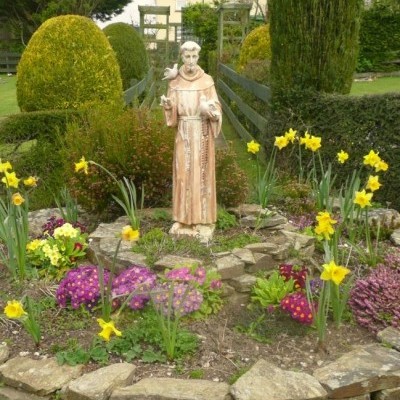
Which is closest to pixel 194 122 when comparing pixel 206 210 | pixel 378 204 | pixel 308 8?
pixel 206 210

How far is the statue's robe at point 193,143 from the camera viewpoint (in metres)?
4.48

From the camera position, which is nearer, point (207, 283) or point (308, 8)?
Answer: point (207, 283)

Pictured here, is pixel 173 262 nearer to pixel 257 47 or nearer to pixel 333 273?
pixel 333 273

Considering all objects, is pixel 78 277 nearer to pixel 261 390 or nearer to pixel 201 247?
pixel 201 247

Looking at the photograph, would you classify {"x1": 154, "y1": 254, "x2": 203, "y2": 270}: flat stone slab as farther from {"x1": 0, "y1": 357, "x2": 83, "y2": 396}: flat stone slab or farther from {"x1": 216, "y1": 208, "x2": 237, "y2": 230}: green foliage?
{"x1": 0, "y1": 357, "x2": 83, "y2": 396}: flat stone slab

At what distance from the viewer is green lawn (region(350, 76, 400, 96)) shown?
56.8 ft

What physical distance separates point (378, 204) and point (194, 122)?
2.73 meters

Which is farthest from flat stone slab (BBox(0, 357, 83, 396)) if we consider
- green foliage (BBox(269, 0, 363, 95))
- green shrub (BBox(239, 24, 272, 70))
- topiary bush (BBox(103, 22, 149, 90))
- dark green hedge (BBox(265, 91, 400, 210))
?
topiary bush (BBox(103, 22, 149, 90))

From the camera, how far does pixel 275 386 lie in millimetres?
3090

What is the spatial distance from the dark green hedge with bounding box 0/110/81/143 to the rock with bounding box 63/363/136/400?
4.15 metres

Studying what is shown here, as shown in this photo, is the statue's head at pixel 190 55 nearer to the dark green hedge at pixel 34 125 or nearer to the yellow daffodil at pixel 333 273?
the yellow daffodil at pixel 333 273

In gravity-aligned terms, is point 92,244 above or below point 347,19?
below

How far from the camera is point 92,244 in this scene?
4.73m

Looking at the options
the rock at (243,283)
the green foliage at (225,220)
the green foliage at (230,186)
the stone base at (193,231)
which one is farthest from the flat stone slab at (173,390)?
the green foliage at (230,186)
